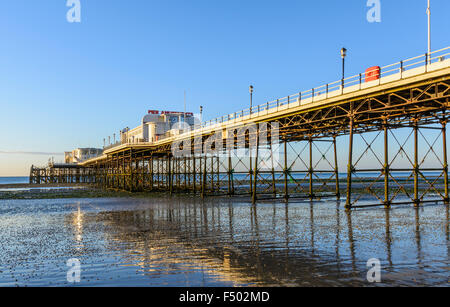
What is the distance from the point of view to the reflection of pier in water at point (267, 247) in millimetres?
8648

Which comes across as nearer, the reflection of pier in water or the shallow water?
the shallow water

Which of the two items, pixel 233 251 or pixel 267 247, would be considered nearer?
pixel 233 251

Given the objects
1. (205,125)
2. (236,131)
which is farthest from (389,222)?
(205,125)

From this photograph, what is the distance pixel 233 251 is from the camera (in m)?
11.3

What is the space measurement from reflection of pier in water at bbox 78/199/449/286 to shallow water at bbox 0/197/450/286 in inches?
1.1

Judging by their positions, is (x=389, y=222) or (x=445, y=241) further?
(x=389, y=222)

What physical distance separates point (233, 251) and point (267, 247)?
1.22 meters

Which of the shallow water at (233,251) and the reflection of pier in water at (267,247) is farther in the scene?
the reflection of pier in water at (267,247)

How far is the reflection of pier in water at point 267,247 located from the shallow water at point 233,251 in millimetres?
28

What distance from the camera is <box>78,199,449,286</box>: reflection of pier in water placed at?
340 inches
